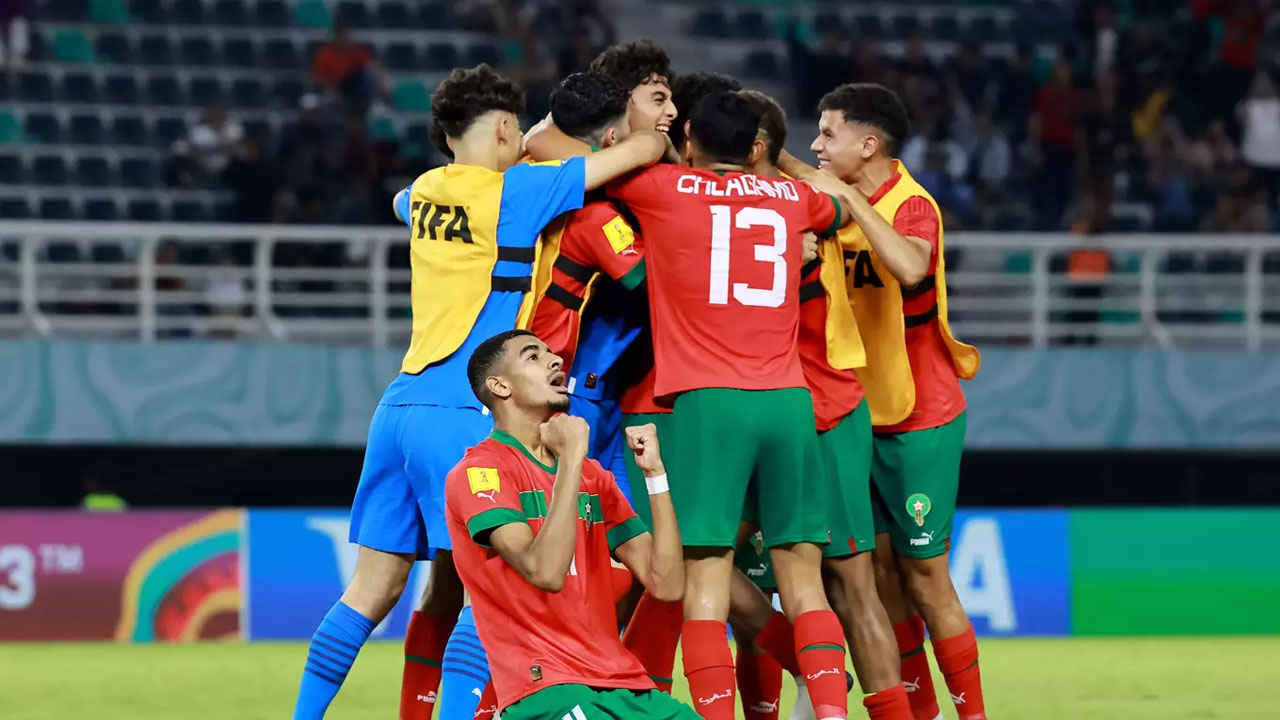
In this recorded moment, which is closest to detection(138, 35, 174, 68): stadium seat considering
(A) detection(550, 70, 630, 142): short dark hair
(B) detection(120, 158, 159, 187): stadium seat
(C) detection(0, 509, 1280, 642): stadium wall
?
(B) detection(120, 158, 159, 187): stadium seat

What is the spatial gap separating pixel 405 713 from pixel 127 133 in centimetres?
1159

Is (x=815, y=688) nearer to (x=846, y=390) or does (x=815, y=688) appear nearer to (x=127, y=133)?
(x=846, y=390)

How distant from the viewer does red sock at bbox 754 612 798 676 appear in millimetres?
6469

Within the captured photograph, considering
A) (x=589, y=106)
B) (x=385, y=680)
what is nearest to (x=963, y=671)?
(x=589, y=106)

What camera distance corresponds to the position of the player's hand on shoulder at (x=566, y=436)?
5129 mm

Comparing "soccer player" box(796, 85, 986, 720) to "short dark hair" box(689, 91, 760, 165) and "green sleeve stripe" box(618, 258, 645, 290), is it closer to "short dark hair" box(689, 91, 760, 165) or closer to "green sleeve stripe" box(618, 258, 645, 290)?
"short dark hair" box(689, 91, 760, 165)

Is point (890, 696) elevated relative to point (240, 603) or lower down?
elevated

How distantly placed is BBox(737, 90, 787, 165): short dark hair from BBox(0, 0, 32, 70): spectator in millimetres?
12593

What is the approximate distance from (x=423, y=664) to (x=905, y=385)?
6.38 ft

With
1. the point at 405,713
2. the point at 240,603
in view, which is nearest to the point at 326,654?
the point at 405,713

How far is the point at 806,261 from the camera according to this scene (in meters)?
6.30

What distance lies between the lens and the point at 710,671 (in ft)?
19.4

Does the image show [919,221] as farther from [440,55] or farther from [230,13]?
[230,13]

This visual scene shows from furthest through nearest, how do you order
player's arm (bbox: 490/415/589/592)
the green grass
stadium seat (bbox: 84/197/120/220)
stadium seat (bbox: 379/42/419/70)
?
stadium seat (bbox: 379/42/419/70) → stadium seat (bbox: 84/197/120/220) → the green grass → player's arm (bbox: 490/415/589/592)
